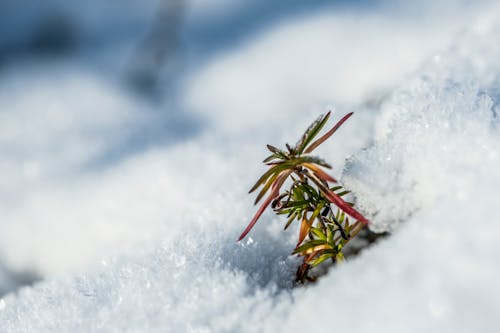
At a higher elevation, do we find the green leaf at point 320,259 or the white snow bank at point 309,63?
the white snow bank at point 309,63

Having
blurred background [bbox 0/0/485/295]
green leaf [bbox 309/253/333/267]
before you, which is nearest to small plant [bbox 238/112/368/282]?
green leaf [bbox 309/253/333/267]

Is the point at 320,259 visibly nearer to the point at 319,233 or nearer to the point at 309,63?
the point at 319,233

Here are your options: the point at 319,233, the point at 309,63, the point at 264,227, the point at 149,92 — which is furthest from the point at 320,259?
the point at 149,92

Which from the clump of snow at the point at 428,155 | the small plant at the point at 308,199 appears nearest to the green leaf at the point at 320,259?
the small plant at the point at 308,199

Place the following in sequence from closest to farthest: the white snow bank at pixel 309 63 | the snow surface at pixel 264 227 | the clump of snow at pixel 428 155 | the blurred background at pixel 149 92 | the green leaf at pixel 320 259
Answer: the snow surface at pixel 264 227
the clump of snow at pixel 428 155
the green leaf at pixel 320 259
the blurred background at pixel 149 92
the white snow bank at pixel 309 63

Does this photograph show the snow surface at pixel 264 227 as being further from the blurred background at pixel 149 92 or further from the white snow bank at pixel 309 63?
the white snow bank at pixel 309 63

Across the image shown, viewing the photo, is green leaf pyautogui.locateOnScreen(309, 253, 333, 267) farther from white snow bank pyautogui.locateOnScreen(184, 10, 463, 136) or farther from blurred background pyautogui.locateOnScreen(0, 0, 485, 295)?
white snow bank pyautogui.locateOnScreen(184, 10, 463, 136)
